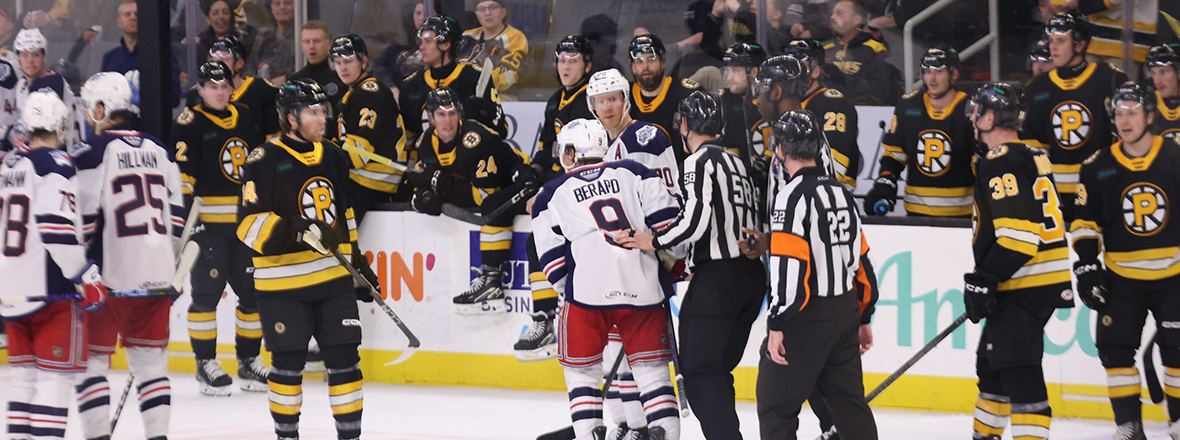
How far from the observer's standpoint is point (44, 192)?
11.7ft

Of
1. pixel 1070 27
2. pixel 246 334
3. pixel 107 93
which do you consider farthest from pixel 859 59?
pixel 107 93

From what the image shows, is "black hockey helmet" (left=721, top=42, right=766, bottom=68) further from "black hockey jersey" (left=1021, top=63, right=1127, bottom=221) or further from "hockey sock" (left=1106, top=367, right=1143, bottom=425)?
"hockey sock" (left=1106, top=367, right=1143, bottom=425)

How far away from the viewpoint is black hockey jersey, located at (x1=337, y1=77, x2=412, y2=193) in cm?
579

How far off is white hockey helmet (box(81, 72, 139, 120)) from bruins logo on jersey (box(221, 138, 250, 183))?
1784mm

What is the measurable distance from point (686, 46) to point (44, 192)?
3463 mm

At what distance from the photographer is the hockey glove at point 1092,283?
4.10 metres

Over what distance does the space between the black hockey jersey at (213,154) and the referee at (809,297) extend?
314 centimetres

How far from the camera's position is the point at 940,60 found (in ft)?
16.5

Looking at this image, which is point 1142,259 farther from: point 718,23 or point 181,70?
point 181,70

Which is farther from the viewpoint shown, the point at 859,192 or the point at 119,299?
the point at 859,192

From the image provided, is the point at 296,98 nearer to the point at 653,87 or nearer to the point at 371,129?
the point at 653,87

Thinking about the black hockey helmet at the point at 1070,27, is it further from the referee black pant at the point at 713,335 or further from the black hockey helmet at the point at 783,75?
the referee black pant at the point at 713,335

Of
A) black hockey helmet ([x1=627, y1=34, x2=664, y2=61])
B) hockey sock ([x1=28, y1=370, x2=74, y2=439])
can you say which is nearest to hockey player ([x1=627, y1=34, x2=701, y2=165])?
black hockey helmet ([x1=627, y1=34, x2=664, y2=61])

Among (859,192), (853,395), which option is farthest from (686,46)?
(853,395)
